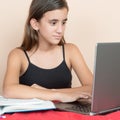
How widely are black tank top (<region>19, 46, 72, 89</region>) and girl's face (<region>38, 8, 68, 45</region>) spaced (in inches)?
7.3

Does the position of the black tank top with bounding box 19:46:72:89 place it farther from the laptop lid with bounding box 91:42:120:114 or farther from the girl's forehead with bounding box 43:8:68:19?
the laptop lid with bounding box 91:42:120:114

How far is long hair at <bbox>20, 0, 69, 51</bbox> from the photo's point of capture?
1579mm

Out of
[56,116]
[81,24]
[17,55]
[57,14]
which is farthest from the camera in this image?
[81,24]

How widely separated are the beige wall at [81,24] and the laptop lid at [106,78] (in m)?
1.09

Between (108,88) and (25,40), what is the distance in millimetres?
825

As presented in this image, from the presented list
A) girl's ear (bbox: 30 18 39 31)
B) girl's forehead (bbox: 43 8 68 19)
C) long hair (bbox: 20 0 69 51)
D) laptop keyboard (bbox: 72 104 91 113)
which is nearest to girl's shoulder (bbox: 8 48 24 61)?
long hair (bbox: 20 0 69 51)

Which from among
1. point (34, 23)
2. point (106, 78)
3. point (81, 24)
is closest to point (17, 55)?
point (34, 23)

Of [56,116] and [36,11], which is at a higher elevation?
[36,11]

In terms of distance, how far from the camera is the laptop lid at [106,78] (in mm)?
989

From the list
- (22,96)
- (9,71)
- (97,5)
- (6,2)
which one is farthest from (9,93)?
(97,5)

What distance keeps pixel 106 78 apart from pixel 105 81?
11 mm

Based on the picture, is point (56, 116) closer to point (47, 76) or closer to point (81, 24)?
point (47, 76)

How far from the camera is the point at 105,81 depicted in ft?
3.36

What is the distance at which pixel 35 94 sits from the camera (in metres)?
1.29
